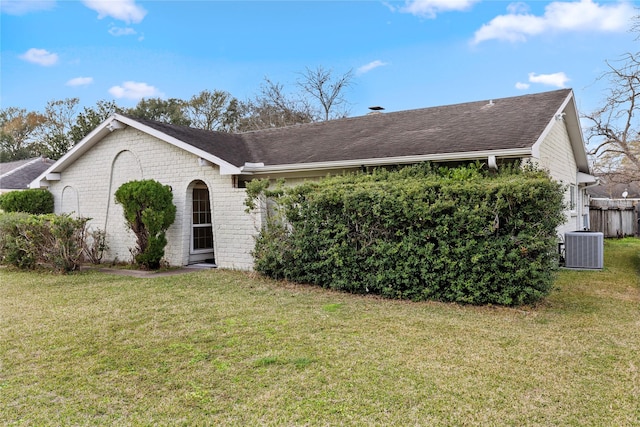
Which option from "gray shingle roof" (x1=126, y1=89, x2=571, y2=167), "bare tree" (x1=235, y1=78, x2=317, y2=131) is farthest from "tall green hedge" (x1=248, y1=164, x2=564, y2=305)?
"bare tree" (x1=235, y1=78, x2=317, y2=131)

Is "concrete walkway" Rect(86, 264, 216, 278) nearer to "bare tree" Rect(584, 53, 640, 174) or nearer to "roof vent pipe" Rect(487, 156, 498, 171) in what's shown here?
"roof vent pipe" Rect(487, 156, 498, 171)

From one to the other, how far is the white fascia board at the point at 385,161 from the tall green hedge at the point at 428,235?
10.4 inches

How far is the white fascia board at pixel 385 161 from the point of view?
8141 mm

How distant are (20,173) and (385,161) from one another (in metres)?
23.4

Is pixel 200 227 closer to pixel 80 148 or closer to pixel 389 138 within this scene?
pixel 80 148

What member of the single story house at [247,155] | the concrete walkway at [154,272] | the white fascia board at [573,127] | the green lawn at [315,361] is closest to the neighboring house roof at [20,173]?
the single story house at [247,155]

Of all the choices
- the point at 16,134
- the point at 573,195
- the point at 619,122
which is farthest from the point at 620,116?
the point at 16,134

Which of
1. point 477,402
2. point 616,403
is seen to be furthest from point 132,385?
point 616,403

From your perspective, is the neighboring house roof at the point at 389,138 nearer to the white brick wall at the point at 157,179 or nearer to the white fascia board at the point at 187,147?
the white fascia board at the point at 187,147

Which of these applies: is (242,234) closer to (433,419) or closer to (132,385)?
(132,385)

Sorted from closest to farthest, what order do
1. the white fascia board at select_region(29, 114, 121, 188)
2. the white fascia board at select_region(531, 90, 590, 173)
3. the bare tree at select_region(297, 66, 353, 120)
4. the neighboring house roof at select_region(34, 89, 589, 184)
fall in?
the neighboring house roof at select_region(34, 89, 589, 184), the white fascia board at select_region(531, 90, 590, 173), the white fascia board at select_region(29, 114, 121, 188), the bare tree at select_region(297, 66, 353, 120)

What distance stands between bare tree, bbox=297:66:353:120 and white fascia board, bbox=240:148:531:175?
23.0 meters

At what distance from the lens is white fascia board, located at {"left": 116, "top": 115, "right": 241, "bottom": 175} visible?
10266 mm

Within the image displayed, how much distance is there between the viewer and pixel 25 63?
1229 centimetres
